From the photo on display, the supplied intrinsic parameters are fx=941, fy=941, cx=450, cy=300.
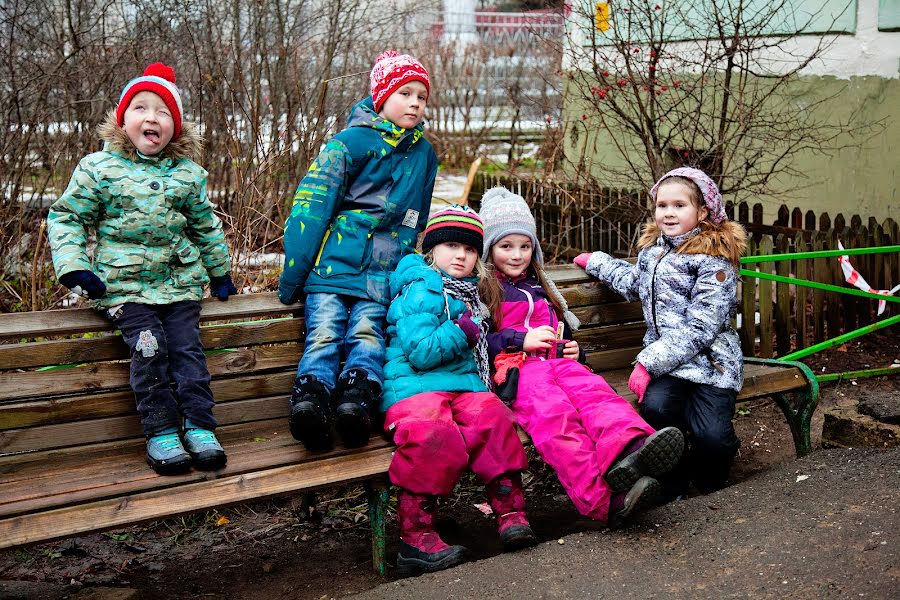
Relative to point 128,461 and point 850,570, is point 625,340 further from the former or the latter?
point 128,461

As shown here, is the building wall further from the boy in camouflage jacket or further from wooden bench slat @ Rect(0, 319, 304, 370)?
the boy in camouflage jacket

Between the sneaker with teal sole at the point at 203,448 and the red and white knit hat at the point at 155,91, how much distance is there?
1156 millimetres

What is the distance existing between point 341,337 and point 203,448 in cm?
72

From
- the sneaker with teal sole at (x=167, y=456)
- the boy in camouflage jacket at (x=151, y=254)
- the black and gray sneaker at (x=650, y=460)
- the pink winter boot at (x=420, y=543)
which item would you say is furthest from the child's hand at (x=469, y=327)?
the sneaker with teal sole at (x=167, y=456)

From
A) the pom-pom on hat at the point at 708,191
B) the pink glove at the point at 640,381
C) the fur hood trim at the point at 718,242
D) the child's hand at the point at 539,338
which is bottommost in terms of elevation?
the pink glove at the point at 640,381

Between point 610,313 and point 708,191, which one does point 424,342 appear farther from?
point 708,191

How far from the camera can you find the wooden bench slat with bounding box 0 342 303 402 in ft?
11.2

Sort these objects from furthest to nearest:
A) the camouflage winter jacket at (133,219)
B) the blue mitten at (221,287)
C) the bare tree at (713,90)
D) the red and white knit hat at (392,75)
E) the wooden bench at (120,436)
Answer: the bare tree at (713,90), the red and white knit hat at (392,75), the blue mitten at (221,287), the camouflage winter jacket at (133,219), the wooden bench at (120,436)

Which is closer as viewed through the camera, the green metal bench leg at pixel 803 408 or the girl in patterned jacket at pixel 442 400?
the girl in patterned jacket at pixel 442 400

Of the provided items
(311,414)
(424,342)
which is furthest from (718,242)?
(311,414)

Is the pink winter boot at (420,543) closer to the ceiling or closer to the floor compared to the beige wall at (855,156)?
closer to the floor

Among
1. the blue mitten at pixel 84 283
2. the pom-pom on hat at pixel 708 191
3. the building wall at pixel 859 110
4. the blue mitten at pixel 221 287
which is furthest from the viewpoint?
the building wall at pixel 859 110

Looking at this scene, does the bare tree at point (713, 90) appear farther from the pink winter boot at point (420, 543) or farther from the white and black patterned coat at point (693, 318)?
the pink winter boot at point (420, 543)

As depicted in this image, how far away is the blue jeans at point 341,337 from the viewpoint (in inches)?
145
